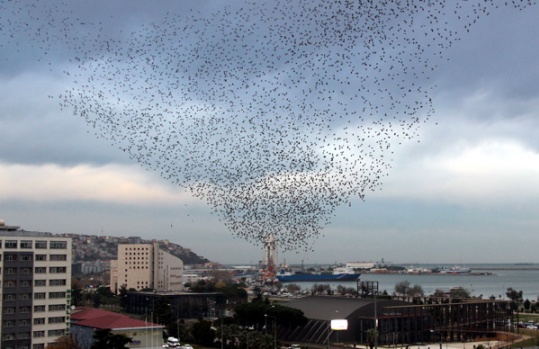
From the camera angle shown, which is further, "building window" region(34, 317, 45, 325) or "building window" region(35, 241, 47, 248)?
"building window" region(35, 241, 47, 248)

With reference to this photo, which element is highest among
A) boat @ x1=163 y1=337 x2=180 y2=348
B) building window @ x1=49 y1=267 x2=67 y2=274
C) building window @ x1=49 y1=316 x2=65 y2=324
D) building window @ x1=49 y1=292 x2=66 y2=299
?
building window @ x1=49 y1=267 x2=67 y2=274

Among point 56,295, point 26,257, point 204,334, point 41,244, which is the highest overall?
point 41,244

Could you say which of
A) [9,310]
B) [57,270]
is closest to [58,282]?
[57,270]

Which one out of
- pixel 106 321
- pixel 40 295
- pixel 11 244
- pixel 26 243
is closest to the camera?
pixel 11 244

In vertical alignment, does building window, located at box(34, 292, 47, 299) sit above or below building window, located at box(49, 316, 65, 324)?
above

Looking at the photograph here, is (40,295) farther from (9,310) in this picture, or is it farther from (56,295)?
(9,310)

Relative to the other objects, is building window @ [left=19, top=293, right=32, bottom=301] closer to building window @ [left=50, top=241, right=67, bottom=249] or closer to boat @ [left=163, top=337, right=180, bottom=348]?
building window @ [left=50, top=241, right=67, bottom=249]

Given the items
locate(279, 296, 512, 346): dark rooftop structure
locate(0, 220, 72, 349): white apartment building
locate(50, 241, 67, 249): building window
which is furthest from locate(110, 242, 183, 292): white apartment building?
locate(0, 220, 72, 349): white apartment building
